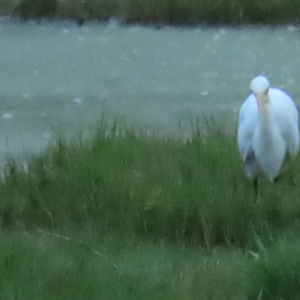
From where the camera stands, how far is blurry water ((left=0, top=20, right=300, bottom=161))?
201 inches

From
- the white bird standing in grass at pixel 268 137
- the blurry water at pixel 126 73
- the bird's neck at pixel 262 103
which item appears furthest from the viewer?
the blurry water at pixel 126 73

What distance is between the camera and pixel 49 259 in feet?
8.45

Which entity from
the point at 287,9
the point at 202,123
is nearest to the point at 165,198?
the point at 202,123

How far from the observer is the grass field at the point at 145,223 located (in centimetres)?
242

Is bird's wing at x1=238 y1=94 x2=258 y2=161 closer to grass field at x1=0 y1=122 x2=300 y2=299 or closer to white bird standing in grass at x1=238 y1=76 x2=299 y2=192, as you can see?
white bird standing in grass at x1=238 y1=76 x2=299 y2=192

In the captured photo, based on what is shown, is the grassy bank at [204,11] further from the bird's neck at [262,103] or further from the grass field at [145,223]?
the bird's neck at [262,103]

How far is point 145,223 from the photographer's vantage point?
10.2ft

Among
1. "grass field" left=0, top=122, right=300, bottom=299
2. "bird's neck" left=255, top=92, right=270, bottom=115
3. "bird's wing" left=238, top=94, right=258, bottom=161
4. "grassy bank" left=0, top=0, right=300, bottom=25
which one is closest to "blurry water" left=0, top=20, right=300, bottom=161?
"grassy bank" left=0, top=0, right=300, bottom=25

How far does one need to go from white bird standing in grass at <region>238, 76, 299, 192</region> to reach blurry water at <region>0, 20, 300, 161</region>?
1.29 metres

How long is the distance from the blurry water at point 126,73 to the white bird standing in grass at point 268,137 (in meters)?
1.29

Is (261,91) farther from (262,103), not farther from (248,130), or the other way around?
(248,130)

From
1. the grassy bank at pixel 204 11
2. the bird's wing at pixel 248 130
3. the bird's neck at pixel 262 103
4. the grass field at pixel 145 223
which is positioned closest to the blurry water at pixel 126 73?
the grassy bank at pixel 204 11

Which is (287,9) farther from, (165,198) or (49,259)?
(49,259)

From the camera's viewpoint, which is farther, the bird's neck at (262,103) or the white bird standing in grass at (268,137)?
the white bird standing in grass at (268,137)
